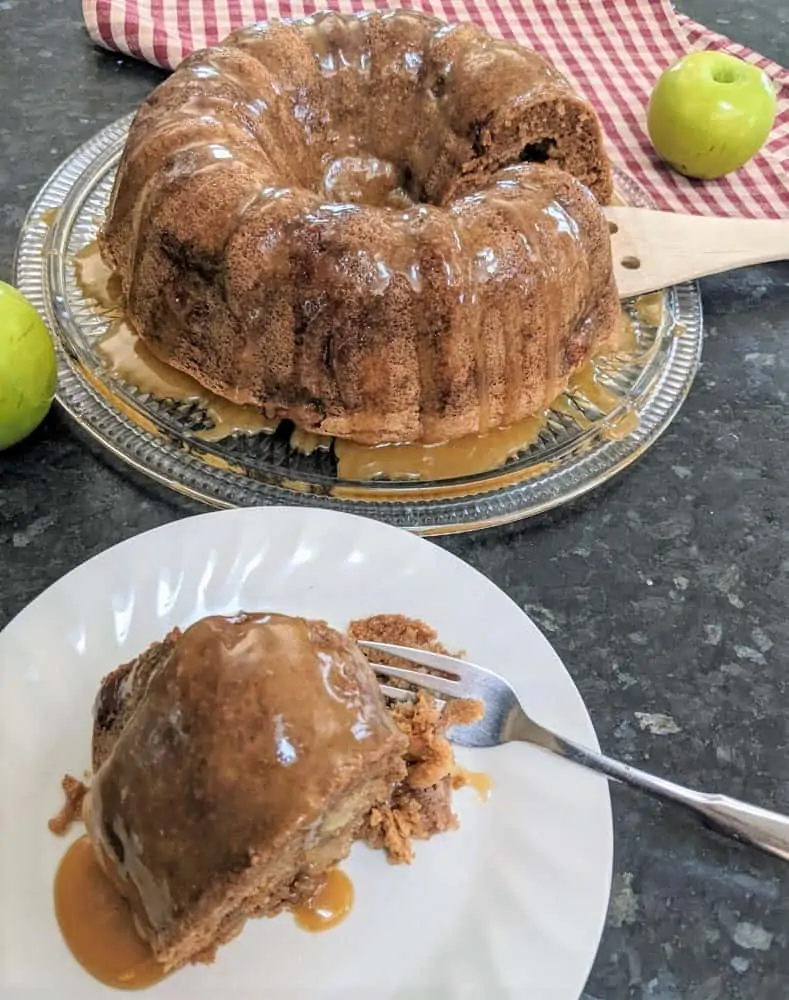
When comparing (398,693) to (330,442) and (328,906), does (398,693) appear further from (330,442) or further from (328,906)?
(330,442)

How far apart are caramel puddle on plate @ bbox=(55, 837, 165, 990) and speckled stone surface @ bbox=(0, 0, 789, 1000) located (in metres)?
0.34

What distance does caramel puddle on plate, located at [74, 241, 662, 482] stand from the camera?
1.25 metres

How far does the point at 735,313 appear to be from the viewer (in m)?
1.59

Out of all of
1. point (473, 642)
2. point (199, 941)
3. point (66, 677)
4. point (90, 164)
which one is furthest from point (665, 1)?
point (199, 941)

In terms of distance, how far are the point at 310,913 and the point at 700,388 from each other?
968mm

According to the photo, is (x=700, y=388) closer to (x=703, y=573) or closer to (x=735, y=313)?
(x=735, y=313)

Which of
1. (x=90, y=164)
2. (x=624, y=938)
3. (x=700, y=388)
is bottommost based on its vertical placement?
(x=624, y=938)

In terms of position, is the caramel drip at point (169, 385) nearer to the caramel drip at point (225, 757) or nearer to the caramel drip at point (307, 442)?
the caramel drip at point (307, 442)

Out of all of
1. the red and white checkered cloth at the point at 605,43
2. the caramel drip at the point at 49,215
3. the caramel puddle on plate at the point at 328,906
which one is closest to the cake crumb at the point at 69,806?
the caramel puddle on plate at the point at 328,906

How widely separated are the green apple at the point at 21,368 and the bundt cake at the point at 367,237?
0.52ft

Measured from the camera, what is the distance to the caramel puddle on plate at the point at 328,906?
0.86 meters

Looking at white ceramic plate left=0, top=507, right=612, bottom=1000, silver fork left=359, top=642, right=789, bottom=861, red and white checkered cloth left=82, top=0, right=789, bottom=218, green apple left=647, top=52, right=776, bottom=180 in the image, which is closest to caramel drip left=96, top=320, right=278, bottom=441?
white ceramic plate left=0, top=507, right=612, bottom=1000

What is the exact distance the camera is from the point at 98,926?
0.82m

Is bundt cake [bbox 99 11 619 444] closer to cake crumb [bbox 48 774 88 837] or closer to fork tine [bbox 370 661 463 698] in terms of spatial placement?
fork tine [bbox 370 661 463 698]
